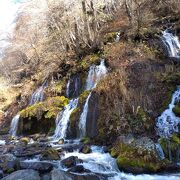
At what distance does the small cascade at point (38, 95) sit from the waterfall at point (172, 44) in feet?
26.5

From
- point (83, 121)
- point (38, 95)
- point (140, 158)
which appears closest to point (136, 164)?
point (140, 158)

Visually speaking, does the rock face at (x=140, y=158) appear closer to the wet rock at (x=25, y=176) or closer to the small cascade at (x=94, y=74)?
the wet rock at (x=25, y=176)

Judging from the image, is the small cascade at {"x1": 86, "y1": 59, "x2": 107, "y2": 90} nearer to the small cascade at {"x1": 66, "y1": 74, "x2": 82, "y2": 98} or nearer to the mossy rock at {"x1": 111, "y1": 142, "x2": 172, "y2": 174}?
the small cascade at {"x1": 66, "y1": 74, "x2": 82, "y2": 98}

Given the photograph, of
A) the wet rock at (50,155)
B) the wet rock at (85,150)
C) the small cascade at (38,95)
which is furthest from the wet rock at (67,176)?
the small cascade at (38,95)

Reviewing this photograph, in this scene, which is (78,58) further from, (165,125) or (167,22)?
(165,125)

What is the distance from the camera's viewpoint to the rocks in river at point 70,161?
11587 mm

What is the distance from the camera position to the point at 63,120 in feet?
55.0

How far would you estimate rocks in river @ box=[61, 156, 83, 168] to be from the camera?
11.6m

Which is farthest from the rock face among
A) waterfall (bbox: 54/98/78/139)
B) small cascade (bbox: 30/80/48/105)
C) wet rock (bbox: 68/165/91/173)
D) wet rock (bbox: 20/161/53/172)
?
small cascade (bbox: 30/80/48/105)

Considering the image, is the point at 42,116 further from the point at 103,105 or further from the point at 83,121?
the point at 103,105

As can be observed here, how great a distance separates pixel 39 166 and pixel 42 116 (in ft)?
23.2

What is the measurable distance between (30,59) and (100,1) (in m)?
8.68

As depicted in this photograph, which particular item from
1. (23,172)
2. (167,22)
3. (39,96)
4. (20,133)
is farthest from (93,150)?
(167,22)

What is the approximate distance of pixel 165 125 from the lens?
1273 centimetres
